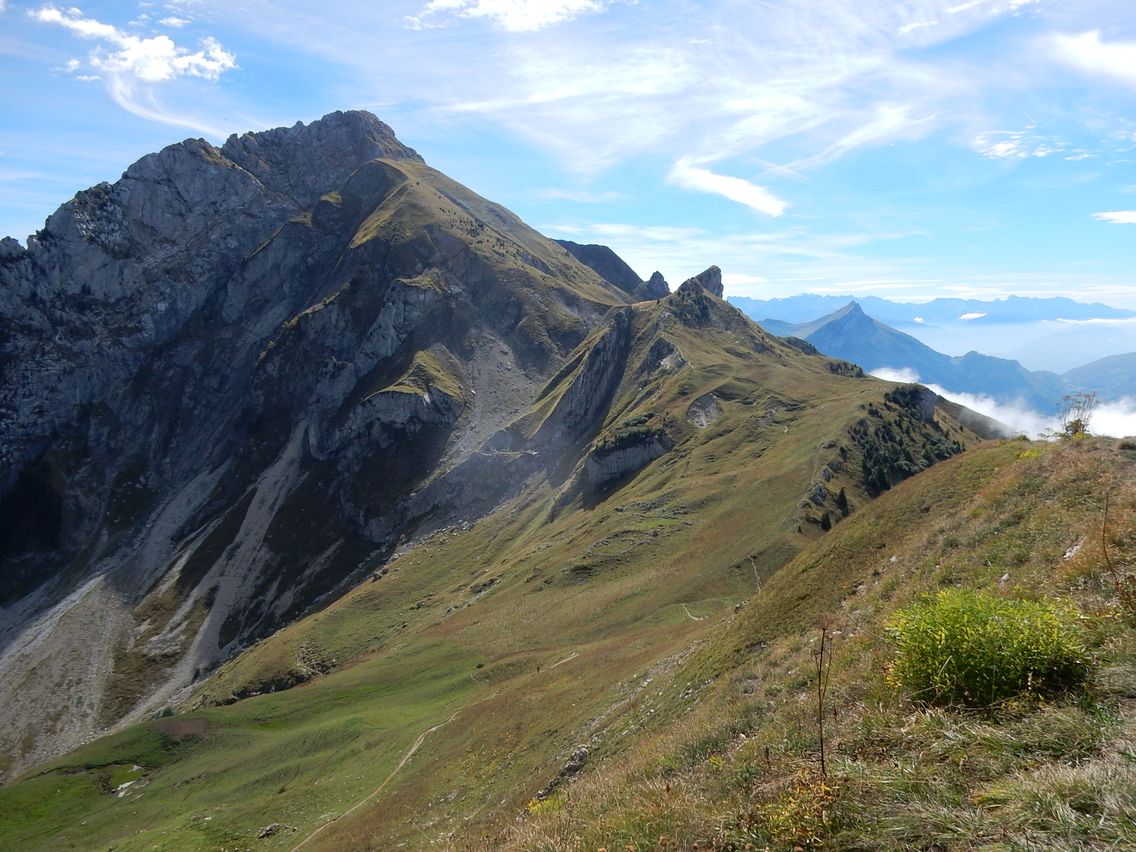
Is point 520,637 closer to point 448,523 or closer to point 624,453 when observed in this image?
point 624,453

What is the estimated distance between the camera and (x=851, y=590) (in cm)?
2184

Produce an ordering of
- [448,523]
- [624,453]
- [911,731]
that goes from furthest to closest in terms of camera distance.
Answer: [448,523], [624,453], [911,731]

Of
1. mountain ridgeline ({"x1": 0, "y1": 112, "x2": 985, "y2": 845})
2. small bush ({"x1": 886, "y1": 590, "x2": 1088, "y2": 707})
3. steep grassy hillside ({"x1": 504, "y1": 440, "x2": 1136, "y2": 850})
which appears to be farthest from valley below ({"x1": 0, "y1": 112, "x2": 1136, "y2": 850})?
mountain ridgeline ({"x1": 0, "y1": 112, "x2": 985, "y2": 845})

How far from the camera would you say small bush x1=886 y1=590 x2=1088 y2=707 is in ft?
27.2

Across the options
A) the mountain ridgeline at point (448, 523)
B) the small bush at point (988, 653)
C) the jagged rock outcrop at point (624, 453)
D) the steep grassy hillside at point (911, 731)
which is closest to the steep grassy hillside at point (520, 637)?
the jagged rock outcrop at point (624, 453)

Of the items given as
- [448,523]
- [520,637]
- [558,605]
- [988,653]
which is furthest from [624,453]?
[988,653]

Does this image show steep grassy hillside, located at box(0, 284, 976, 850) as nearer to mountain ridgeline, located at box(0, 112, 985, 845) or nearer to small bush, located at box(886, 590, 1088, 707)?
mountain ridgeline, located at box(0, 112, 985, 845)

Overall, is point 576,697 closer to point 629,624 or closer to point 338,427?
point 629,624

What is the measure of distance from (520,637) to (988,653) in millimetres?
58473

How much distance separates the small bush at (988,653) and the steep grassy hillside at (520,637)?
11.3 metres

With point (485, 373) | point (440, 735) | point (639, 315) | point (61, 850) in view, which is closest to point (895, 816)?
point (440, 735)

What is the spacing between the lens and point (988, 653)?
8.45m

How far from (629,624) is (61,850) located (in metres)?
49.1

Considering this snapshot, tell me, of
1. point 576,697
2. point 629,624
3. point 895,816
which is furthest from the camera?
point 629,624
